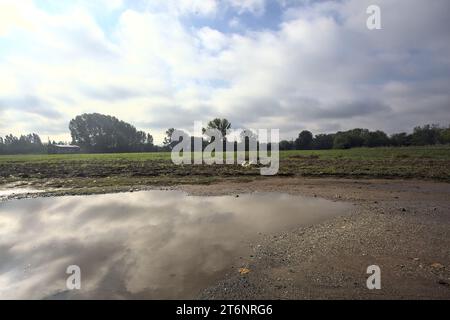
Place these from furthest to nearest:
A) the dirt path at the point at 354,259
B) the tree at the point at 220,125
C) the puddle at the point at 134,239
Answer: the tree at the point at 220,125, the puddle at the point at 134,239, the dirt path at the point at 354,259

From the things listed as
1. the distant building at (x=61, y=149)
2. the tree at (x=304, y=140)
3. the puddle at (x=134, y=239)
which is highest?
the tree at (x=304, y=140)

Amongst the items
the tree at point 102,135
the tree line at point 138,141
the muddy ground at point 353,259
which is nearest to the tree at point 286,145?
the tree line at point 138,141

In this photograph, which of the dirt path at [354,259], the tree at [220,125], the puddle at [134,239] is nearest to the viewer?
the dirt path at [354,259]

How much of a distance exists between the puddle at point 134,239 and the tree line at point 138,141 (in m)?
76.9

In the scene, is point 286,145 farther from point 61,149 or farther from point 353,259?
point 353,259

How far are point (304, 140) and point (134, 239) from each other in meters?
99.3

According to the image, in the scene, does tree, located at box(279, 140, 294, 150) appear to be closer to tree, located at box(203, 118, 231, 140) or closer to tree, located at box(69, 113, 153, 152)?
tree, located at box(203, 118, 231, 140)

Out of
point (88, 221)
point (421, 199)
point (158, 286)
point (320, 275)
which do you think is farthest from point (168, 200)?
point (421, 199)

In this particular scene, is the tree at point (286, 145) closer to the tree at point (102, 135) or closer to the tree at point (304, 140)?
the tree at point (304, 140)

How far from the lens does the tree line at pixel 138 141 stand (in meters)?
95.4

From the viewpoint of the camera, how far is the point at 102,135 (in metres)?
104

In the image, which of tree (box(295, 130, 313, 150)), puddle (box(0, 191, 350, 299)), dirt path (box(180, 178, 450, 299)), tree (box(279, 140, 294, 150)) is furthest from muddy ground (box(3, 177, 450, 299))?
tree (box(295, 130, 313, 150))
